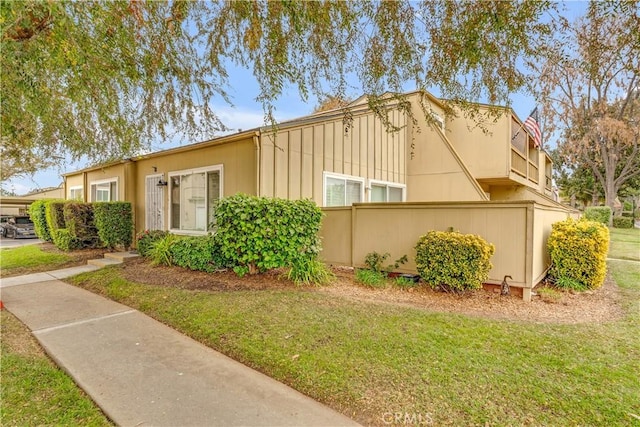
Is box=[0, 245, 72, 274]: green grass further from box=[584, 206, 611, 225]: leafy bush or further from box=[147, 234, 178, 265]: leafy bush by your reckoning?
box=[584, 206, 611, 225]: leafy bush

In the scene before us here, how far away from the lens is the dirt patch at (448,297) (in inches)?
181

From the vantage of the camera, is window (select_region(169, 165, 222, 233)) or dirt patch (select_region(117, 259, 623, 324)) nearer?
dirt patch (select_region(117, 259, 623, 324))

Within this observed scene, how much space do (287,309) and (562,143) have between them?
28104 mm

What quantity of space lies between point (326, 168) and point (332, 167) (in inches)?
9.9

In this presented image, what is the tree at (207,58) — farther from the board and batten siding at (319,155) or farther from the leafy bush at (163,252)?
the leafy bush at (163,252)

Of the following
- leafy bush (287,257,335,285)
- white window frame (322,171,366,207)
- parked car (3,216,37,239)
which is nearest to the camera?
leafy bush (287,257,335,285)

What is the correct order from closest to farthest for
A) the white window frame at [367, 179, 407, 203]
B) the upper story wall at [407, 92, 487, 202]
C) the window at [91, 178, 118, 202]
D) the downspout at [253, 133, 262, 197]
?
1. the downspout at [253, 133, 262, 197]
2. the upper story wall at [407, 92, 487, 202]
3. the white window frame at [367, 179, 407, 203]
4. the window at [91, 178, 118, 202]

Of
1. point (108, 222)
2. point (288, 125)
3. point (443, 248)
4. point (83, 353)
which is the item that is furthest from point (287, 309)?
point (108, 222)

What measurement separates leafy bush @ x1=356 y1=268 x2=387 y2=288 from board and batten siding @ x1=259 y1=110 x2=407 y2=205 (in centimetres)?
237

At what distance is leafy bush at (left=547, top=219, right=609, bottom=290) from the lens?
5758 mm

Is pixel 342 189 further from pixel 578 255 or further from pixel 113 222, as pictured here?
pixel 113 222

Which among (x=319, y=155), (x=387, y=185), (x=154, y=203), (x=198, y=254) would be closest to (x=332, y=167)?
(x=319, y=155)

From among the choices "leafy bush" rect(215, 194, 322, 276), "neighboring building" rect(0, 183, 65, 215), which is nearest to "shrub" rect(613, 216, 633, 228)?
"leafy bush" rect(215, 194, 322, 276)

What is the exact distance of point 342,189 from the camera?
8938 mm
